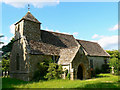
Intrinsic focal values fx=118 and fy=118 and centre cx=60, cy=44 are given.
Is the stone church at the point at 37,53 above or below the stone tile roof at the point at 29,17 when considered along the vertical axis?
below

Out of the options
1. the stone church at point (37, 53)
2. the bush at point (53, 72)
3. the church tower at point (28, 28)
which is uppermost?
the church tower at point (28, 28)

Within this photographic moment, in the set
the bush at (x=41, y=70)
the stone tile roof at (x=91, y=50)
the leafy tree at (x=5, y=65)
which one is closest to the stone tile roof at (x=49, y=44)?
the bush at (x=41, y=70)

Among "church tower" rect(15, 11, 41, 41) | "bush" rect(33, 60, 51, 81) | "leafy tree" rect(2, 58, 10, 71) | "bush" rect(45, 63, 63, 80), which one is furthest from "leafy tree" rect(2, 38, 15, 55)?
"bush" rect(45, 63, 63, 80)

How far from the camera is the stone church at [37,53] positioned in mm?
18117

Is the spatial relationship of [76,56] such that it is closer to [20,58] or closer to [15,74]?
[20,58]

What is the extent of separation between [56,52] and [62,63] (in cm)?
361

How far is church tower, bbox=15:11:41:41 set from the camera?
2086 cm

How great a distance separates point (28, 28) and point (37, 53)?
546 cm

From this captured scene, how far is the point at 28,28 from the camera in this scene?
70.1 feet

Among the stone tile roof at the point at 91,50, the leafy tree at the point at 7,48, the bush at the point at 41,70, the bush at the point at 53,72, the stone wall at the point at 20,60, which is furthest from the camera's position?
the leafy tree at the point at 7,48

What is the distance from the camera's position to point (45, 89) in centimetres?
1075

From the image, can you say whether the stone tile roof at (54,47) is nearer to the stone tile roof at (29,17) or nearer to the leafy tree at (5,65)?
the stone tile roof at (29,17)

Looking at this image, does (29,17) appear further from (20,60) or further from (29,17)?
(20,60)

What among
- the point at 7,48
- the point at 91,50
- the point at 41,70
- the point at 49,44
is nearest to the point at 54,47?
the point at 49,44
